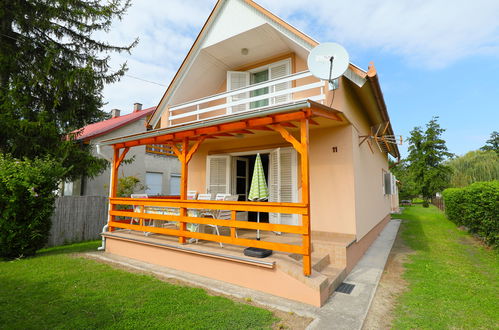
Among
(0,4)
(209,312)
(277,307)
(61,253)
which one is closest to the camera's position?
(209,312)

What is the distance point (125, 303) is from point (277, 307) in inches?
95.0

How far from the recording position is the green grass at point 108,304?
3461 mm

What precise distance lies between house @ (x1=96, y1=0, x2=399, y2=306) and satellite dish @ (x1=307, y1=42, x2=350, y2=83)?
32cm

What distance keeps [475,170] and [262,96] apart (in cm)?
2126

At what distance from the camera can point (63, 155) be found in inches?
372

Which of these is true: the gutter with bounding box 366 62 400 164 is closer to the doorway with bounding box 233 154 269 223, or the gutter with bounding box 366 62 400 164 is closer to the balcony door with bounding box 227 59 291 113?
the balcony door with bounding box 227 59 291 113

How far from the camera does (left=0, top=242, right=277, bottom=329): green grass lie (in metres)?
3.46

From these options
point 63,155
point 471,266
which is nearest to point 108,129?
point 63,155

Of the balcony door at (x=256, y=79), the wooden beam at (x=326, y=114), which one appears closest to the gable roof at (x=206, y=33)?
the balcony door at (x=256, y=79)

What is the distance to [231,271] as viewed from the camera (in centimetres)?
507

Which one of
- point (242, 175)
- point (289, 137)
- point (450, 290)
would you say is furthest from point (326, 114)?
point (242, 175)

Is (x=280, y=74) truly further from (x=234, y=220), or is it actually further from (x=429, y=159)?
(x=429, y=159)

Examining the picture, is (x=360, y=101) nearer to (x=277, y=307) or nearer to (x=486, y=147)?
(x=277, y=307)

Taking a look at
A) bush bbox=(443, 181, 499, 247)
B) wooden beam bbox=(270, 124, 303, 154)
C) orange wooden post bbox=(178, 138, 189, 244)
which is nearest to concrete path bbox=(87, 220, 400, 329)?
orange wooden post bbox=(178, 138, 189, 244)
